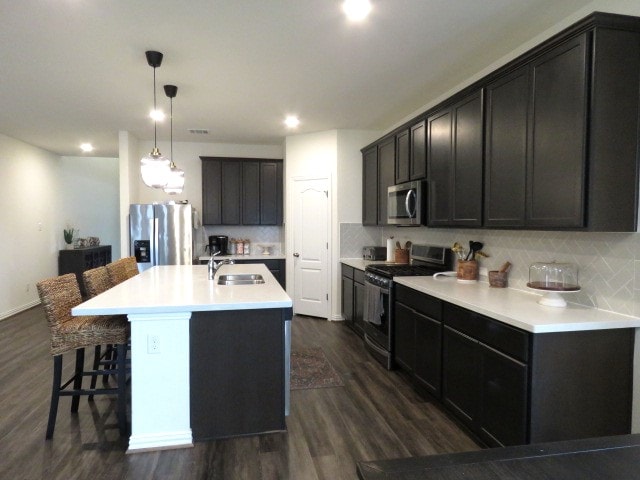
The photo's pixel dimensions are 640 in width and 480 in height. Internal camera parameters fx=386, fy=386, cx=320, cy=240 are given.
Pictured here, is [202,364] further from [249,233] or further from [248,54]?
[249,233]

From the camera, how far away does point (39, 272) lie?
6348 mm

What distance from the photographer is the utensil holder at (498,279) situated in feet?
9.74

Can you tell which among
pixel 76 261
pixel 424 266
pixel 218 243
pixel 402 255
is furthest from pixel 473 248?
pixel 76 261

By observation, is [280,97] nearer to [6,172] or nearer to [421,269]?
[421,269]

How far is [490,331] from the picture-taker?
222cm

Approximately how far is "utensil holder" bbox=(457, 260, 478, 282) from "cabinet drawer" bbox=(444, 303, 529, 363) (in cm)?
69

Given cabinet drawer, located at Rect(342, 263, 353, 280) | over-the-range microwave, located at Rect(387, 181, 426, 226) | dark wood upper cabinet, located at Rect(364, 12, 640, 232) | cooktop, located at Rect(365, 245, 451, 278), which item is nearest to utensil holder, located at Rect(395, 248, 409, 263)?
cooktop, located at Rect(365, 245, 451, 278)

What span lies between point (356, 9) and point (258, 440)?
9.05 ft

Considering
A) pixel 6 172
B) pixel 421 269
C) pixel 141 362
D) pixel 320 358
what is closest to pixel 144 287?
pixel 141 362

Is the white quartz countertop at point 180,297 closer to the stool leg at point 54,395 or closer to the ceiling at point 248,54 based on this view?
the stool leg at point 54,395

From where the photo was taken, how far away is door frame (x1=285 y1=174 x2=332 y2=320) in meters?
5.44

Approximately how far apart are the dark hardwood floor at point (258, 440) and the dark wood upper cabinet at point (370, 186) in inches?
87.0

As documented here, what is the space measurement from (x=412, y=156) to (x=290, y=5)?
1.98 meters

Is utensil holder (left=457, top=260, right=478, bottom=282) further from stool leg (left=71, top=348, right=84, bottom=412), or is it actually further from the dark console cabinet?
the dark console cabinet
